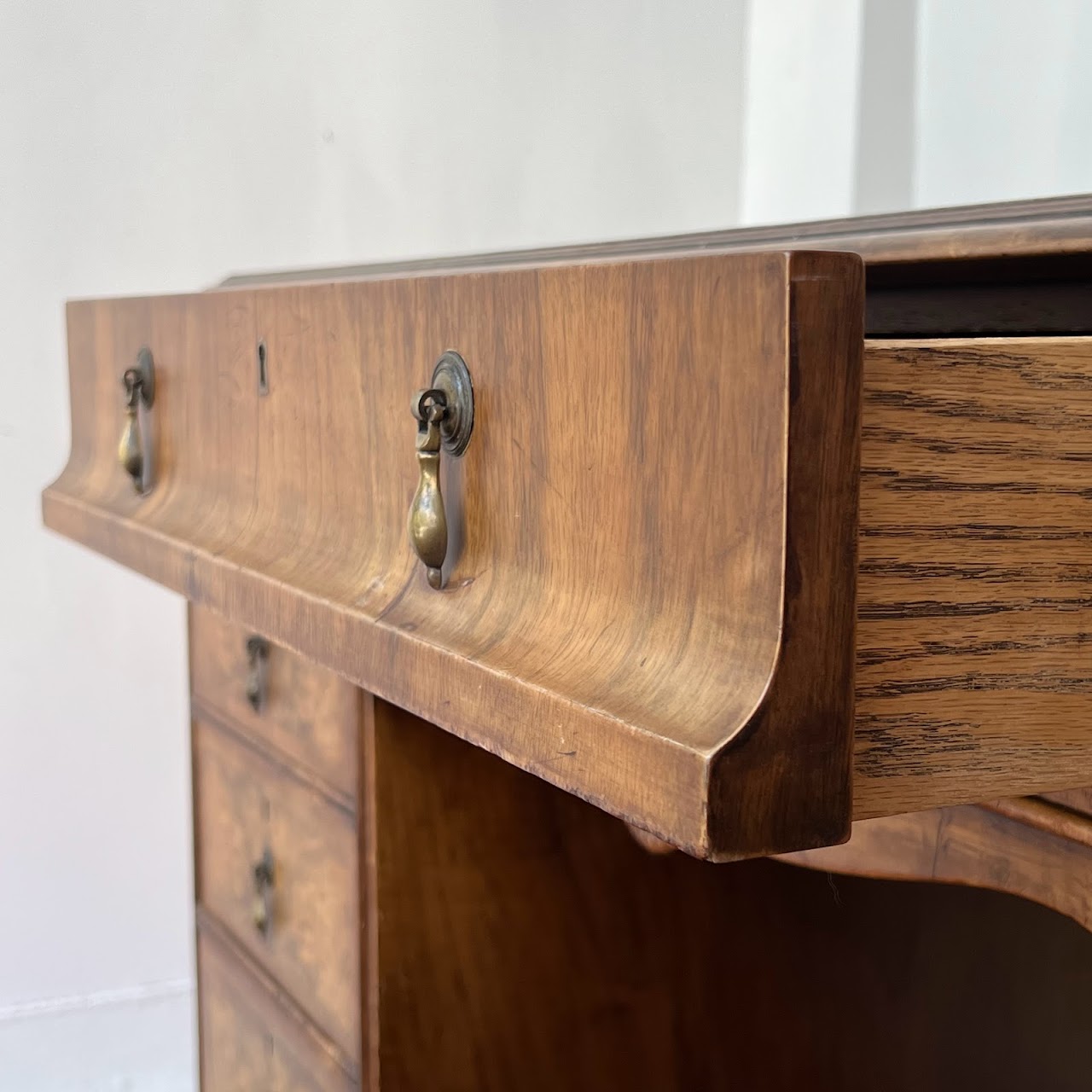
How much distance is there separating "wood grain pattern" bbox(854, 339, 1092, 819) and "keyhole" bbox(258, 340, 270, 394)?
391 mm

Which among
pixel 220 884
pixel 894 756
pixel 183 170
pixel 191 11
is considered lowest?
pixel 220 884

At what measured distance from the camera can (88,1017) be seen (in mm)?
1768

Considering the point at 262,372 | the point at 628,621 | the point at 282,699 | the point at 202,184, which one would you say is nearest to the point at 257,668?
the point at 282,699

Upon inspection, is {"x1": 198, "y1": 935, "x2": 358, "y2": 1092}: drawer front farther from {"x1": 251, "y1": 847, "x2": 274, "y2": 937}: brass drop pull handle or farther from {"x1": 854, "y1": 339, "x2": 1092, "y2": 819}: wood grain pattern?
{"x1": 854, "y1": 339, "x2": 1092, "y2": 819}: wood grain pattern

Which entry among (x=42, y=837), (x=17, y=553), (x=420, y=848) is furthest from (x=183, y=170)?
(x=420, y=848)

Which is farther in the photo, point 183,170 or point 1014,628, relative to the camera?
point 183,170

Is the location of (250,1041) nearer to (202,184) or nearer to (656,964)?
(656,964)

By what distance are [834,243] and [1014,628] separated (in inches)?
8.4

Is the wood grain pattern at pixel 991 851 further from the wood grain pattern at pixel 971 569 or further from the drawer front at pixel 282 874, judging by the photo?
the drawer front at pixel 282 874

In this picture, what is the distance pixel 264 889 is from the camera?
0.89 meters

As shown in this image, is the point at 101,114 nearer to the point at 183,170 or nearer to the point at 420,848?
the point at 183,170

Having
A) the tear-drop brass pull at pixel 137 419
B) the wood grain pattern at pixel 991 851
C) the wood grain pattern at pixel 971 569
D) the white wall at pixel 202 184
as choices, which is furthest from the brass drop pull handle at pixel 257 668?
the white wall at pixel 202 184

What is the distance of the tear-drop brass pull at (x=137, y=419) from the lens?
848 mm

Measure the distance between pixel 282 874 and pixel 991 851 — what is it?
47 cm
